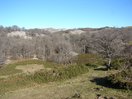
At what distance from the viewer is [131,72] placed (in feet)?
58.4

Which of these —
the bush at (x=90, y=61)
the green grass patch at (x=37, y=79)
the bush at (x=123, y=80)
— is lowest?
the bush at (x=90, y=61)

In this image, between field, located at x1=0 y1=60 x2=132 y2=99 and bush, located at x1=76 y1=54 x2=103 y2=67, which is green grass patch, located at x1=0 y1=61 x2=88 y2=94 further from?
bush, located at x1=76 y1=54 x2=103 y2=67

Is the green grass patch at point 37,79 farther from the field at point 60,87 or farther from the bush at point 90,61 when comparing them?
the bush at point 90,61

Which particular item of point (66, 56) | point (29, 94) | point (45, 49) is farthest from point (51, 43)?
point (29, 94)

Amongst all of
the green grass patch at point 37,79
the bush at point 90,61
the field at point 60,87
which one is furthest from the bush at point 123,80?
the bush at point 90,61

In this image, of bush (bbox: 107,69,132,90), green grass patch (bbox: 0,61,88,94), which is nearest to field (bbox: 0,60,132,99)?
green grass patch (bbox: 0,61,88,94)

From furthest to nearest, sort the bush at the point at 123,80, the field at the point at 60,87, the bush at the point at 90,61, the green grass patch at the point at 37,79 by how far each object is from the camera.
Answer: the bush at the point at 90,61, the green grass patch at the point at 37,79, the bush at the point at 123,80, the field at the point at 60,87

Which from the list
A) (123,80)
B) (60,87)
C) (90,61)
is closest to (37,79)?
(60,87)

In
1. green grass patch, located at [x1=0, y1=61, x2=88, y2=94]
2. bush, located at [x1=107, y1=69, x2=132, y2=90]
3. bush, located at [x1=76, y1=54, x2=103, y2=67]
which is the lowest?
bush, located at [x1=76, y1=54, x2=103, y2=67]

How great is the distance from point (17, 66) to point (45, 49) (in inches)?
1053

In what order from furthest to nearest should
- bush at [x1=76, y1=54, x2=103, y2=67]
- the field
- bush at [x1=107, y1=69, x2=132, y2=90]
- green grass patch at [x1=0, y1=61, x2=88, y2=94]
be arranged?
bush at [x1=76, y1=54, x2=103, y2=67] → green grass patch at [x1=0, y1=61, x2=88, y2=94] → bush at [x1=107, y1=69, x2=132, y2=90] → the field

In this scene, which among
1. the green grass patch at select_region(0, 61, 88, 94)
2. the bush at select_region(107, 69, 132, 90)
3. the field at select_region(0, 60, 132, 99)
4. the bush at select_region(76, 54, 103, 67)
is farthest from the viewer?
the bush at select_region(76, 54, 103, 67)

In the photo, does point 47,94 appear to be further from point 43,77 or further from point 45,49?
point 45,49

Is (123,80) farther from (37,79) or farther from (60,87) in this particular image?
(37,79)
